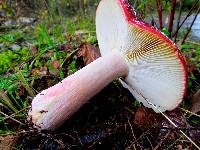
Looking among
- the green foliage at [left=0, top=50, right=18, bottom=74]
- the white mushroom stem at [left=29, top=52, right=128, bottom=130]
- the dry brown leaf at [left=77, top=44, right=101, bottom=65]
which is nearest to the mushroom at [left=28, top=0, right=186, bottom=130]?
the white mushroom stem at [left=29, top=52, right=128, bottom=130]

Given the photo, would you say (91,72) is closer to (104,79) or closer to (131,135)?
(104,79)

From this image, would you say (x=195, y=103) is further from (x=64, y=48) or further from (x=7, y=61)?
(x=7, y=61)

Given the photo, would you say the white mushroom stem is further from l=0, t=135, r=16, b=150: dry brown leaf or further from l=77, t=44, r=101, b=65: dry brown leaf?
l=77, t=44, r=101, b=65: dry brown leaf

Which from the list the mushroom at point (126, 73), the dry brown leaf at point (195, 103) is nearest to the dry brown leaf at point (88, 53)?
A: the mushroom at point (126, 73)

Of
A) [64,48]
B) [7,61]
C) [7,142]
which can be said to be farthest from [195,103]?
[7,61]

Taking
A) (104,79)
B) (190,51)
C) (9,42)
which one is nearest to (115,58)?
(104,79)

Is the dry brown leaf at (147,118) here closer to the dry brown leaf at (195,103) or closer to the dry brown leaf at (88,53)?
the dry brown leaf at (195,103)
